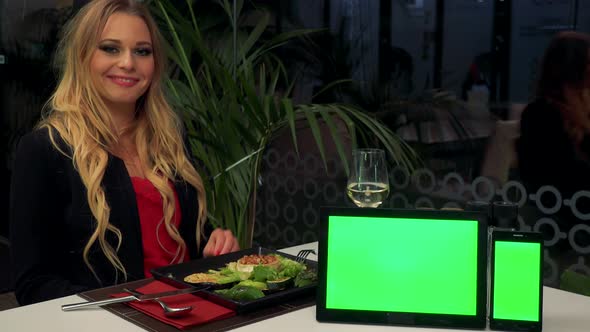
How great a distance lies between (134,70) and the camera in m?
2.11

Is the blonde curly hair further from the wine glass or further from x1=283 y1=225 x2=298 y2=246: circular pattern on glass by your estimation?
x1=283 y1=225 x2=298 y2=246: circular pattern on glass

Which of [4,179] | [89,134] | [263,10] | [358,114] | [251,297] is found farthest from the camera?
[4,179]

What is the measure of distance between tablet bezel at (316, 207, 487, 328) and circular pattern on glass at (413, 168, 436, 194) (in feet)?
5.76

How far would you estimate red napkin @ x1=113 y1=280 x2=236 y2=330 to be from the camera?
132 centimetres

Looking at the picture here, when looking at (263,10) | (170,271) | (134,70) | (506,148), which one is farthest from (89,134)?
(263,10)

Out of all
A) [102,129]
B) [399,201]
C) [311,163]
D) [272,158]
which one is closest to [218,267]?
[102,129]

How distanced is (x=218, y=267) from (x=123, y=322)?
0.40 metres

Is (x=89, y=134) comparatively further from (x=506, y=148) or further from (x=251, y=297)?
(x=506, y=148)

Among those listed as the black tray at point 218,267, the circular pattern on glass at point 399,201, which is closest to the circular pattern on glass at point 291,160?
the circular pattern on glass at point 399,201

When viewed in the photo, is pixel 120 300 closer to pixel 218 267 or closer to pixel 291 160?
pixel 218 267

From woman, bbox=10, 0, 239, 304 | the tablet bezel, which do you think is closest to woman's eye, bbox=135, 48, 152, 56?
woman, bbox=10, 0, 239, 304

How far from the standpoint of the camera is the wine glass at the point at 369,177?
1729 mm

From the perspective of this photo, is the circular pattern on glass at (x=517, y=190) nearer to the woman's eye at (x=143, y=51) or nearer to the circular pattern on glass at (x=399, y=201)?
the circular pattern on glass at (x=399, y=201)

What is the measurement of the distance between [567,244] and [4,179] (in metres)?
3.42
